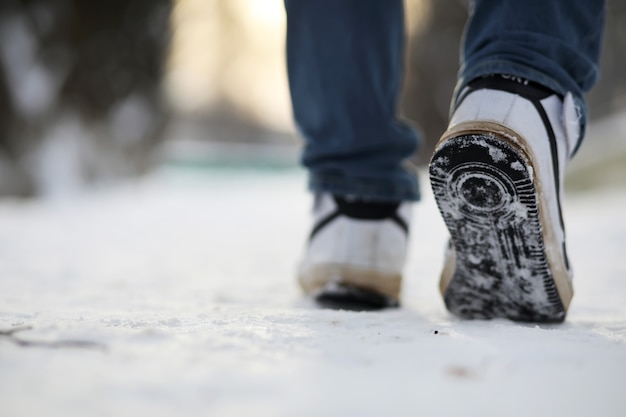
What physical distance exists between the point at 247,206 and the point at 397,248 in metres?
2.42

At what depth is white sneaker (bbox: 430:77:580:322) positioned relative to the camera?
505 mm

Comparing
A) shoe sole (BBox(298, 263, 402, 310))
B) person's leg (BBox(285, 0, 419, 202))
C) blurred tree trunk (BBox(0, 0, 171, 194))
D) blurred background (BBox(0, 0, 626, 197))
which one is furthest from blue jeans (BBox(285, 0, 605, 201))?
blurred tree trunk (BBox(0, 0, 171, 194))

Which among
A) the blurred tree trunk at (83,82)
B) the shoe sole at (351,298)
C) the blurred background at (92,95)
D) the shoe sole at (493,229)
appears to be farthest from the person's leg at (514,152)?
the blurred tree trunk at (83,82)

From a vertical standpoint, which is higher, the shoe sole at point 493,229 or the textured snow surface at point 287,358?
the shoe sole at point 493,229

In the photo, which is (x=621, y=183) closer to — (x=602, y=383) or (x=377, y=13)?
(x=377, y=13)

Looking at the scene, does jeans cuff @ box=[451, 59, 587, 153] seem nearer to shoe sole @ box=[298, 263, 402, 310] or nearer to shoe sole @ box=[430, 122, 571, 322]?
shoe sole @ box=[430, 122, 571, 322]

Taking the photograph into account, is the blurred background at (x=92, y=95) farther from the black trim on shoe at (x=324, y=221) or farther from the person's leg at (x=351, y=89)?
the black trim on shoe at (x=324, y=221)

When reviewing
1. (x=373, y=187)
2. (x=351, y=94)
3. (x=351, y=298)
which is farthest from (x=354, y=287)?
(x=351, y=94)

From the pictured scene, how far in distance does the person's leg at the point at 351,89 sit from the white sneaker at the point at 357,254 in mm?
25

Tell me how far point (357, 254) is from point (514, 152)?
0.28m

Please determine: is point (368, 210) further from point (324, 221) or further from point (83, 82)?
point (83, 82)

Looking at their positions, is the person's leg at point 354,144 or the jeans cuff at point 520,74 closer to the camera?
the jeans cuff at point 520,74

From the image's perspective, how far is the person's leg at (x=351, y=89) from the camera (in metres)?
0.72

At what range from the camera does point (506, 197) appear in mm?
511
